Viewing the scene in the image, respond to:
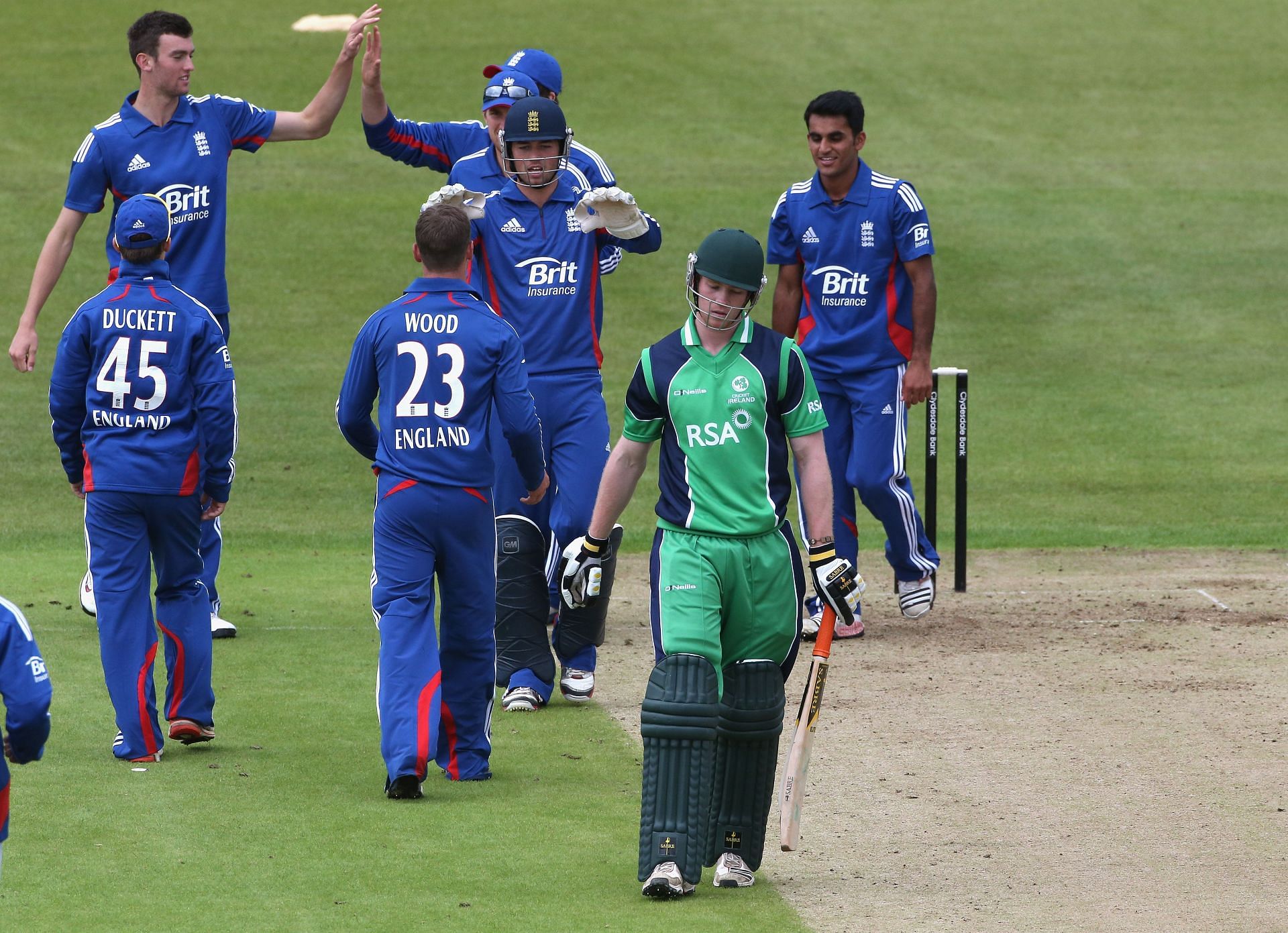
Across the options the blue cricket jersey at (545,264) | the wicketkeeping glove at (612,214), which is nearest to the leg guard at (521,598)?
the blue cricket jersey at (545,264)

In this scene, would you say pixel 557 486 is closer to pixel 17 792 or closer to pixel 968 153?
pixel 17 792

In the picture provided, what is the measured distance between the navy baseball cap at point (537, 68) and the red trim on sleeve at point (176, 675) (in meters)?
3.34

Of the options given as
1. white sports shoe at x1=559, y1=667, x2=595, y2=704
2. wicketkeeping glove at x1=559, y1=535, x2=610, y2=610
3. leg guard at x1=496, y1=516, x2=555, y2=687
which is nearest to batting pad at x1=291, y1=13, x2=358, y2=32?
leg guard at x1=496, y1=516, x2=555, y2=687

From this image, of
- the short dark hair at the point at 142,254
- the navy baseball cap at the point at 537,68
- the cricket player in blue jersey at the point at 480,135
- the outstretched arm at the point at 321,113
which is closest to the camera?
the short dark hair at the point at 142,254

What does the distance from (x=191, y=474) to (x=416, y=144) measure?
3078 mm

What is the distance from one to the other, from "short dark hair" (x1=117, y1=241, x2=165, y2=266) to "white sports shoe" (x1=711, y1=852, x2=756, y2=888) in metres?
3.18

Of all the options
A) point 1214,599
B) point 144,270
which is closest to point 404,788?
point 144,270

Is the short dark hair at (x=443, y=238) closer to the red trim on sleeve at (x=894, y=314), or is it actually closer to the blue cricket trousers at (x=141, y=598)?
the blue cricket trousers at (x=141, y=598)

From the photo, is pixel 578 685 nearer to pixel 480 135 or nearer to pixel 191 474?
pixel 191 474

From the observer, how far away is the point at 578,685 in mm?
8461

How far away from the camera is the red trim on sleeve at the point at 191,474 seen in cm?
722

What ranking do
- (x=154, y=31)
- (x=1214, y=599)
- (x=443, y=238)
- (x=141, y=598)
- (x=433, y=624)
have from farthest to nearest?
(x=1214, y=599), (x=154, y=31), (x=141, y=598), (x=433, y=624), (x=443, y=238)

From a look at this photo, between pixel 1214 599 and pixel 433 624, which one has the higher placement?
pixel 433 624

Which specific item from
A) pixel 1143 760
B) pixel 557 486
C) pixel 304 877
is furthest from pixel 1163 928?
pixel 557 486
